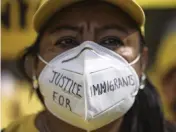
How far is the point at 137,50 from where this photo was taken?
147 centimetres

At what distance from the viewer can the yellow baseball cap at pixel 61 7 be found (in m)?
1.43

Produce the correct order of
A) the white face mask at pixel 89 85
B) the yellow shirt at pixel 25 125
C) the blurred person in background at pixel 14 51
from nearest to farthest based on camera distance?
the white face mask at pixel 89 85 < the yellow shirt at pixel 25 125 < the blurred person in background at pixel 14 51

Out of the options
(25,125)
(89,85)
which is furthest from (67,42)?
(25,125)

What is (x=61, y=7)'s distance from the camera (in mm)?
1445

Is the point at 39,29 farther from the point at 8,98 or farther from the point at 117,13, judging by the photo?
the point at 8,98

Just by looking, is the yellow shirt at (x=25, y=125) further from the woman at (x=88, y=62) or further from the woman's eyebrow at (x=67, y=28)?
the woman's eyebrow at (x=67, y=28)

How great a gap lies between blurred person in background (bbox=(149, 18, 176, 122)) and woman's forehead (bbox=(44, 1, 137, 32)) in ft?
2.19

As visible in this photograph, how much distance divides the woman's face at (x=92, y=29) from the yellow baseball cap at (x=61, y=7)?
0.02 m

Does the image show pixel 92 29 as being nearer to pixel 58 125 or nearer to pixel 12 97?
pixel 58 125

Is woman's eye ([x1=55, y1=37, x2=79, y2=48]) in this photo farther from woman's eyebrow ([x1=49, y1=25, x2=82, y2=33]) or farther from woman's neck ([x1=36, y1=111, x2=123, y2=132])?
woman's neck ([x1=36, y1=111, x2=123, y2=132])

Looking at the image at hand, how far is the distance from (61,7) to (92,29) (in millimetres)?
111

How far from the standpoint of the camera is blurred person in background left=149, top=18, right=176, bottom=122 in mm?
2084

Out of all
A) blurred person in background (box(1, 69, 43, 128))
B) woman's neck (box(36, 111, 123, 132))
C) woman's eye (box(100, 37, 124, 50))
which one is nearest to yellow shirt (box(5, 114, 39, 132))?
woman's neck (box(36, 111, 123, 132))

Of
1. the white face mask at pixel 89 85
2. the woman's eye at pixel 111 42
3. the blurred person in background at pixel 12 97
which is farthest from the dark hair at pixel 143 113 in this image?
the blurred person in background at pixel 12 97
